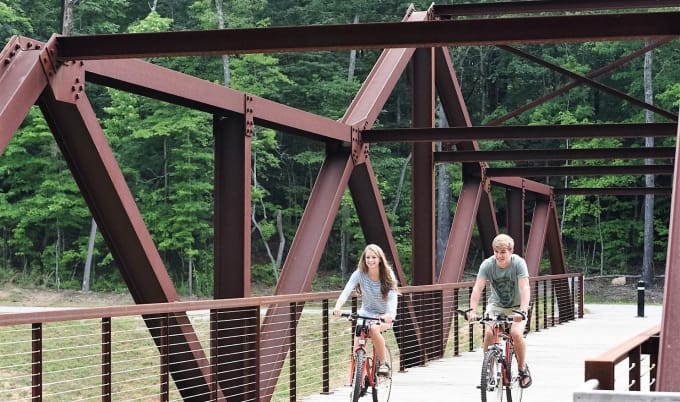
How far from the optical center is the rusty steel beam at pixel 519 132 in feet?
46.0

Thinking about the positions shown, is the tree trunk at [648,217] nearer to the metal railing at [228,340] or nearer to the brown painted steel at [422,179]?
the metal railing at [228,340]

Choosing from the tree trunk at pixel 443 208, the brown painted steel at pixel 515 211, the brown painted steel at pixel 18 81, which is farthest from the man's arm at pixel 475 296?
the tree trunk at pixel 443 208

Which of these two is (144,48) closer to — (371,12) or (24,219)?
(24,219)

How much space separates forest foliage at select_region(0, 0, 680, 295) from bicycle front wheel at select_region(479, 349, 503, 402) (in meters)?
36.8

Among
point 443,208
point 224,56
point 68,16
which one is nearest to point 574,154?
point 224,56

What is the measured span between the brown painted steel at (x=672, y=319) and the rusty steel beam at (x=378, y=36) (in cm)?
138

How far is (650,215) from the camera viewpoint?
48750 millimetres

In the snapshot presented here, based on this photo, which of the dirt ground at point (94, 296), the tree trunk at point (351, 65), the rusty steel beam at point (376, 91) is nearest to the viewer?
the rusty steel beam at point (376, 91)

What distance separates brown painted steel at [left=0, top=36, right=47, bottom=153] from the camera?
828 centimetres

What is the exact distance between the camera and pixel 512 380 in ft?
32.7

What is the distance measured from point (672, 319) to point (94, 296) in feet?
133

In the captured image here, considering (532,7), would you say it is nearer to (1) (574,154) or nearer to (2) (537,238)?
(1) (574,154)

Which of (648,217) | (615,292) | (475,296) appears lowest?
(615,292)

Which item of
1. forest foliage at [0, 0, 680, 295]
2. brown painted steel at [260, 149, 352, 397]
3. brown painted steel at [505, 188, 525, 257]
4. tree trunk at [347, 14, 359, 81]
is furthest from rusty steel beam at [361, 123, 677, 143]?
tree trunk at [347, 14, 359, 81]
